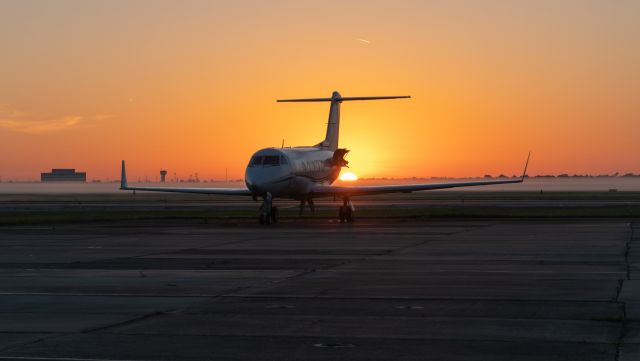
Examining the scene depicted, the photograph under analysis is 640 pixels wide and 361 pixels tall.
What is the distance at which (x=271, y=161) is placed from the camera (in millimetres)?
45906

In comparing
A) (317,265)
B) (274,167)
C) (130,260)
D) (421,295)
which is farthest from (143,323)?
(274,167)

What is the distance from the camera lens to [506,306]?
14594 mm

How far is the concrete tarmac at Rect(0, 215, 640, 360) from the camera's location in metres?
11.2

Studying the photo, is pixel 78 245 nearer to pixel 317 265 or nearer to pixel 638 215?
pixel 317 265

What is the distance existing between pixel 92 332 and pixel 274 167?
3340 cm

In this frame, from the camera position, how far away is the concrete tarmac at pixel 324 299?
439 inches

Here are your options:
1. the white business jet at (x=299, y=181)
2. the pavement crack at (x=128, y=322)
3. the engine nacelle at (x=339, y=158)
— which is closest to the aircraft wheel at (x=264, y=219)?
the white business jet at (x=299, y=181)

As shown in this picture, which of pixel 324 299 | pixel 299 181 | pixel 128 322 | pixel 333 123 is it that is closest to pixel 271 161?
pixel 299 181

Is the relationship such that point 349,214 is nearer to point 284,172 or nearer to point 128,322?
point 284,172

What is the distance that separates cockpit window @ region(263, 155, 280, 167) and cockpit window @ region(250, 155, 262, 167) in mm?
252

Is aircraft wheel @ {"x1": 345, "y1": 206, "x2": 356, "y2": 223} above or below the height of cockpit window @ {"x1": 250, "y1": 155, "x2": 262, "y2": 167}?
below

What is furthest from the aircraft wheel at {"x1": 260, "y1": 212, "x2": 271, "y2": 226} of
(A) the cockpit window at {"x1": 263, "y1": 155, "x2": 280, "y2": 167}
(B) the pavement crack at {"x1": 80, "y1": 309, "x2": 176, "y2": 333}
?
(B) the pavement crack at {"x1": 80, "y1": 309, "x2": 176, "y2": 333}

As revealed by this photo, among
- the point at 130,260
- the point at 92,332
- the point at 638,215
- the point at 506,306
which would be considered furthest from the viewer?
the point at 638,215

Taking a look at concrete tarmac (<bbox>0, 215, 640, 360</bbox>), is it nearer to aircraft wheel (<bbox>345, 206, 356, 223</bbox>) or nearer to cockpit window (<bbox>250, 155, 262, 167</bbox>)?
cockpit window (<bbox>250, 155, 262, 167</bbox>)
